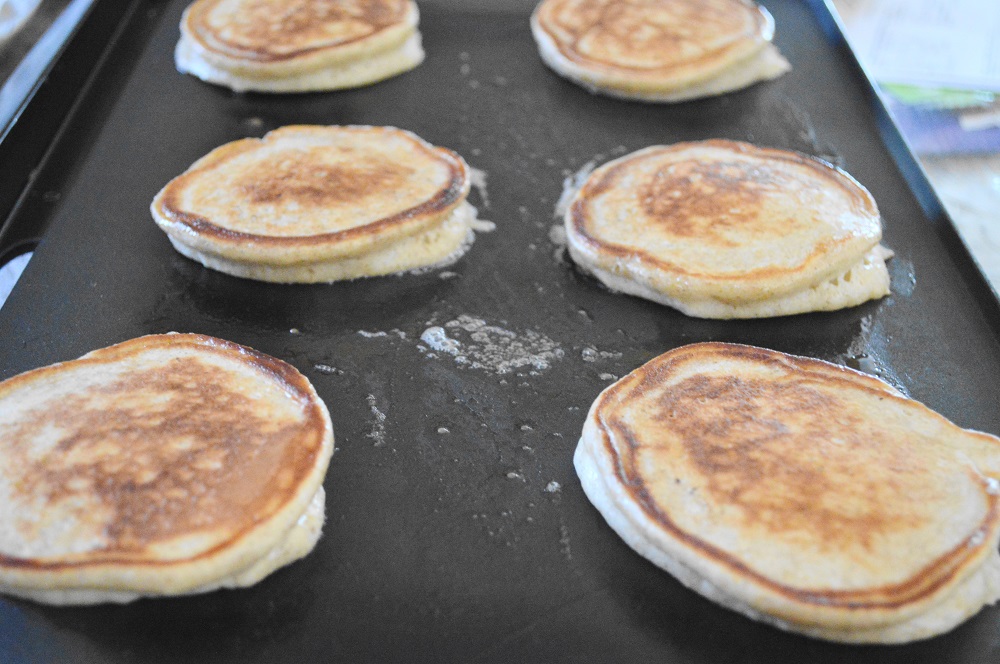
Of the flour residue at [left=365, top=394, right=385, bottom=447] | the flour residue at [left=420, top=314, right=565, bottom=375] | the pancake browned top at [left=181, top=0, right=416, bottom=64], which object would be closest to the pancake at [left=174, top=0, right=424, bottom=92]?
the pancake browned top at [left=181, top=0, right=416, bottom=64]

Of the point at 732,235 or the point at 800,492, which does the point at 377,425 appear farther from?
the point at 732,235

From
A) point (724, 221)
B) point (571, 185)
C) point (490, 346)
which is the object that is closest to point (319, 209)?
point (490, 346)

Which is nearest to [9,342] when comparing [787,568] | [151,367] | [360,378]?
[151,367]

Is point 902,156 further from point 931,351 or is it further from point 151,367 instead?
point 151,367

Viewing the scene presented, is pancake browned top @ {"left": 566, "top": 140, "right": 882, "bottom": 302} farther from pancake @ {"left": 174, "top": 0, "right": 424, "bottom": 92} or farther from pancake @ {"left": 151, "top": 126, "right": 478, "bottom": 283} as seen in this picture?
pancake @ {"left": 174, "top": 0, "right": 424, "bottom": 92}

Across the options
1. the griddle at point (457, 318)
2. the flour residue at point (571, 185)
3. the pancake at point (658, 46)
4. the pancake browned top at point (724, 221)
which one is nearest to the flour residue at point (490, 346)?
the griddle at point (457, 318)
